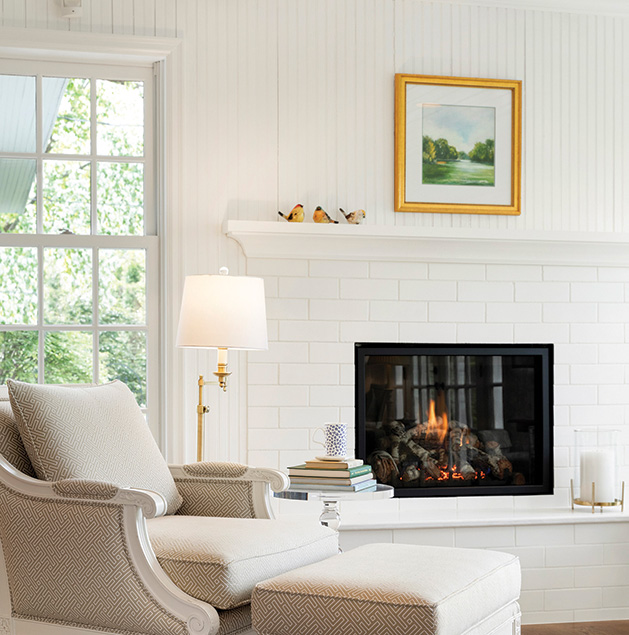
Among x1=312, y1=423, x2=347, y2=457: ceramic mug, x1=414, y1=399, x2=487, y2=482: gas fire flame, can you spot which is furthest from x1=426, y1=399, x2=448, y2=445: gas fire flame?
x1=312, y1=423, x2=347, y2=457: ceramic mug

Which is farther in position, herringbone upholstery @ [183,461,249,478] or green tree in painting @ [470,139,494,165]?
green tree in painting @ [470,139,494,165]

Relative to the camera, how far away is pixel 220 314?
139 inches

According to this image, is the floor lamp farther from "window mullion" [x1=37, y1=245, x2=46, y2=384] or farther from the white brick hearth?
"window mullion" [x1=37, y1=245, x2=46, y2=384]

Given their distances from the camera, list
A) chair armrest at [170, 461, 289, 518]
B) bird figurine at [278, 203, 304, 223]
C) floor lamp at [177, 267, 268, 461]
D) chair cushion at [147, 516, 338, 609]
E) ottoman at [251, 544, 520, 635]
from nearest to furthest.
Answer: ottoman at [251, 544, 520, 635] < chair cushion at [147, 516, 338, 609] < chair armrest at [170, 461, 289, 518] < floor lamp at [177, 267, 268, 461] < bird figurine at [278, 203, 304, 223]

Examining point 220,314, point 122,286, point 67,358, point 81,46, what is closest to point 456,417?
point 220,314

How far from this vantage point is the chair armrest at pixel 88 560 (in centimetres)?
241

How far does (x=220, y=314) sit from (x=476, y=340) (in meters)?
1.51

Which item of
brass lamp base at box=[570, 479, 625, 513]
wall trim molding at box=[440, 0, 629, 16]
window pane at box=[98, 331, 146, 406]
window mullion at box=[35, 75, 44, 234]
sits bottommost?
brass lamp base at box=[570, 479, 625, 513]

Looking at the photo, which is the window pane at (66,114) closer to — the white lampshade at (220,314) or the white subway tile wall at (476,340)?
the white subway tile wall at (476,340)

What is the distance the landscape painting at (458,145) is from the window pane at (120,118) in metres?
1.37

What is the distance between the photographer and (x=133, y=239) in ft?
14.1

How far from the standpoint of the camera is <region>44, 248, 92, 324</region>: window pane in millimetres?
4262

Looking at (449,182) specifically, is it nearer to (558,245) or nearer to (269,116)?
(558,245)

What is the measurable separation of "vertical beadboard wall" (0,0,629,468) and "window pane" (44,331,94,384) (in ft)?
1.28
